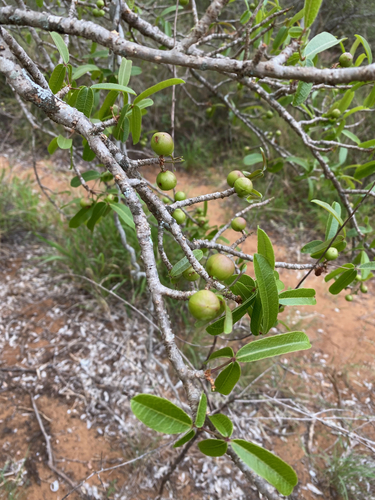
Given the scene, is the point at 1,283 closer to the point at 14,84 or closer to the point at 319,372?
the point at 14,84

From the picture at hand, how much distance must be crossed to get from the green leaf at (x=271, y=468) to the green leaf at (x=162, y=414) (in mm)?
94

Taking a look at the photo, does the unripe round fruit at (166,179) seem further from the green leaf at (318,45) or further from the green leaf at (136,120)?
the green leaf at (318,45)

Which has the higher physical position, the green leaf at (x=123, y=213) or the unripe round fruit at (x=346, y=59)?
the unripe round fruit at (x=346, y=59)

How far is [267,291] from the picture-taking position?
59cm

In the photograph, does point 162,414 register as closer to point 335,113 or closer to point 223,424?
point 223,424

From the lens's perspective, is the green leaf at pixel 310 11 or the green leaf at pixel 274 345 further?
the green leaf at pixel 310 11

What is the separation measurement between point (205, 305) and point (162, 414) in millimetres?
187

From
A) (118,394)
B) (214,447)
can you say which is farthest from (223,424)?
(118,394)

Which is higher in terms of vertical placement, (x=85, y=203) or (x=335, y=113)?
(x=335, y=113)

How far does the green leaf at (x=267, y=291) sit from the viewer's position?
58 centimetres

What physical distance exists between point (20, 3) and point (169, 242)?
78.7 inches

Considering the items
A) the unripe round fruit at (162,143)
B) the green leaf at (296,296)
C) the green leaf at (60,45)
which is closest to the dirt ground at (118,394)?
the green leaf at (296,296)

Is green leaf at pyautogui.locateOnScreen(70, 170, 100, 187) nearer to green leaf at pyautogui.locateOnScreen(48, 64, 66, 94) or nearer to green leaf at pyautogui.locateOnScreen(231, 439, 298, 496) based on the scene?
green leaf at pyautogui.locateOnScreen(48, 64, 66, 94)

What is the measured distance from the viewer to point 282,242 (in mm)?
3980
